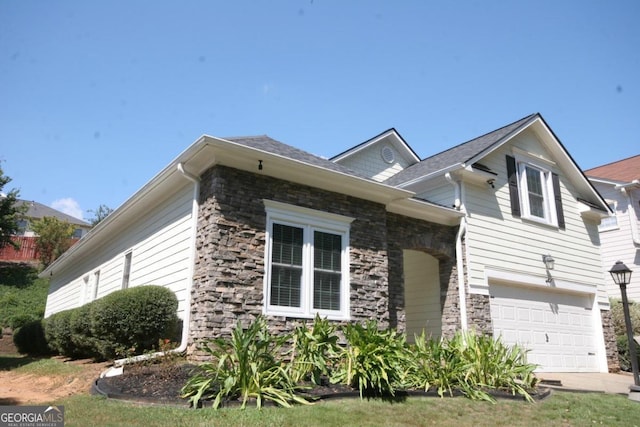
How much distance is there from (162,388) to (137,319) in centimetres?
235

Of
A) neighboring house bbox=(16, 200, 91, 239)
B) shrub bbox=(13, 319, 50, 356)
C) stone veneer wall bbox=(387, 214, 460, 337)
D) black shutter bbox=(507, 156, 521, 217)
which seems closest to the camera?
stone veneer wall bbox=(387, 214, 460, 337)

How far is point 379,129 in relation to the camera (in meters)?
17.6

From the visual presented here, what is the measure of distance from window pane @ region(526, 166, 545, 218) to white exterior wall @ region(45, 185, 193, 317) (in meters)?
9.31

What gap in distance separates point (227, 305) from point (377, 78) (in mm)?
5836

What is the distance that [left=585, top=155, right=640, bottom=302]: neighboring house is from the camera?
19.4 meters

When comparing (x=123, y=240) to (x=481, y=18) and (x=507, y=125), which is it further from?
(x=507, y=125)

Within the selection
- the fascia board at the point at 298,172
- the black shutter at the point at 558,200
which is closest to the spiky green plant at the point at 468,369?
the fascia board at the point at 298,172

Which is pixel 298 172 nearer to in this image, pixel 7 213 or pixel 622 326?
pixel 622 326

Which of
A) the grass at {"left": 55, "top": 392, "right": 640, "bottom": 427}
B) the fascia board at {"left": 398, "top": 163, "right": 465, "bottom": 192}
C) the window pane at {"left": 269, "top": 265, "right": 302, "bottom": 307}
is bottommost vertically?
the grass at {"left": 55, "top": 392, "right": 640, "bottom": 427}

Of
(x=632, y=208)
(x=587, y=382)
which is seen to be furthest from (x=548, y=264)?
(x=632, y=208)

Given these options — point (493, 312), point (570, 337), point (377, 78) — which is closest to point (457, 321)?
point (493, 312)

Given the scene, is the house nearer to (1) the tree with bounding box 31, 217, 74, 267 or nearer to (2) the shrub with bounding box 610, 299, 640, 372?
(2) the shrub with bounding box 610, 299, 640, 372

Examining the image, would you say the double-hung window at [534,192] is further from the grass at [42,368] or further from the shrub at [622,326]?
the grass at [42,368]

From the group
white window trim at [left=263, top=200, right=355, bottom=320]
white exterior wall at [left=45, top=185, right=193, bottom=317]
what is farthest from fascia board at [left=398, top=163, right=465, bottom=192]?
white exterior wall at [left=45, top=185, right=193, bottom=317]
